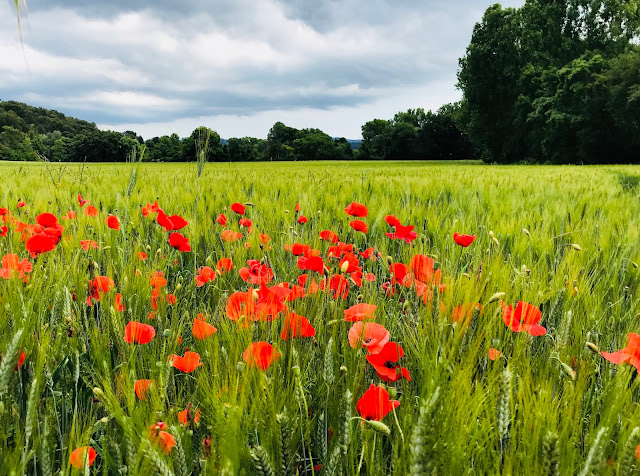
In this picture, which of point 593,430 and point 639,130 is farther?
point 639,130

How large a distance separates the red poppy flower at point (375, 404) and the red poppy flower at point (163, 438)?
30cm

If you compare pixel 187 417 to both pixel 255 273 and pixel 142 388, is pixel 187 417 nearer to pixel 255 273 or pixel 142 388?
pixel 142 388

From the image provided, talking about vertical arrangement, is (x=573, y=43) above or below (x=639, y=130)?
above

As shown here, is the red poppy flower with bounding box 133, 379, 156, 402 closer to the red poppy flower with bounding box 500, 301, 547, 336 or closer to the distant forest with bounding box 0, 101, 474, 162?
the red poppy flower with bounding box 500, 301, 547, 336

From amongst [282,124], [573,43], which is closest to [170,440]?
[573,43]

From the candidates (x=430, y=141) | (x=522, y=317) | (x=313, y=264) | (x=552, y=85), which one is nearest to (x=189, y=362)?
(x=313, y=264)

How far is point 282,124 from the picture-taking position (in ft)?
295

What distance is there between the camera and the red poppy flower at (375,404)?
719 millimetres

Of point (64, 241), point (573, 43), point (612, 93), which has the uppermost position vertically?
point (573, 43)

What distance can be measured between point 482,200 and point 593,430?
9.83ft

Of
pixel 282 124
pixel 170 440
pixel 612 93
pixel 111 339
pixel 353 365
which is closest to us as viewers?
pixel 170 440

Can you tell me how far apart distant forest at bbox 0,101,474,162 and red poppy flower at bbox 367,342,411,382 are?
30.3m

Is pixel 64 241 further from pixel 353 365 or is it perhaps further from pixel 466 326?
pixel 466 326

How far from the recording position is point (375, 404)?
73 centimetres
